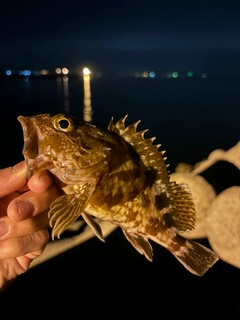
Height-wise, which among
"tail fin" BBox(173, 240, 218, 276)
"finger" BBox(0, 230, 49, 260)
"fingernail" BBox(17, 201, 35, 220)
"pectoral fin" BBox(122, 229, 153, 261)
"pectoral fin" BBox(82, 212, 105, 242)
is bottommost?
"tail fin" BBox(173, 240, 218, 276)

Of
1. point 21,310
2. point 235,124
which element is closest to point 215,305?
point 21,310

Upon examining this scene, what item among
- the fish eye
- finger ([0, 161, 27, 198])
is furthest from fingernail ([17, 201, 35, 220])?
the fish eye

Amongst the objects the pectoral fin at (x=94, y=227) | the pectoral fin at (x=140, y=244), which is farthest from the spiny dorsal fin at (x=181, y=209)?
the pectoral fin at (x=94, y=227)

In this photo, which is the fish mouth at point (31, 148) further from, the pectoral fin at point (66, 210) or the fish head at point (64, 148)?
the pectoral fin at point (66, 210)

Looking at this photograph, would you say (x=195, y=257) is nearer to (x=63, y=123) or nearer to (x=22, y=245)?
(x=22, y=245)

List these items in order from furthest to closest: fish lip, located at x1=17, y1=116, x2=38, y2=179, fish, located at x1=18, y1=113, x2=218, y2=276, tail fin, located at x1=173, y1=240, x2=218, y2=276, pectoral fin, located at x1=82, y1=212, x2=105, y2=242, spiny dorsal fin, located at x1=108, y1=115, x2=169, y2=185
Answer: tail fin, located at x1=173, y1=240, x2=218, y2=276, spiny dorsal fin, located at x1=108, y1=115, x2=169, y2=185, pectoral fin, located at x1=82, y1=212, x2=105, y2=242, fish, located at x1=18, y1=113, x2=218, y2=276, fish lip, located at x1=17, y1=116, x2=38, y2=179

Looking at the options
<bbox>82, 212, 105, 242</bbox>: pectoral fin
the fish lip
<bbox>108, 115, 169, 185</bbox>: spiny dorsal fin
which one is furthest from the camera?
<bbox>108, 115, 169, 185</bbox>: spiny dorsal fin

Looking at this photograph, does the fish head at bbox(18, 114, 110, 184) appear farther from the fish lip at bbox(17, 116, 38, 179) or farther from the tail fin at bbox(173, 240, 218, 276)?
the tail fin at bbox(173, 240, 218, 276)
